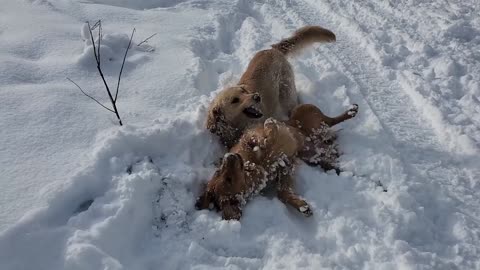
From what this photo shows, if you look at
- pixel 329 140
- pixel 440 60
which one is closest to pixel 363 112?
pixel 329 140

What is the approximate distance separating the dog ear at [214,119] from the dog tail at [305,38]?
1491 mm

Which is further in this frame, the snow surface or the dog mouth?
the dog mouth

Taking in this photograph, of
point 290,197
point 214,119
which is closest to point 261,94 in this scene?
point 214,119

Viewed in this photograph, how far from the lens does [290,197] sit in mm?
3465

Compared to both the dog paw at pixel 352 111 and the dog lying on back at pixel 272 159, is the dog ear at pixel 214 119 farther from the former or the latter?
the dog paw at pixel 352 111

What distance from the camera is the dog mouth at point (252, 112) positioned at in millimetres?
4184

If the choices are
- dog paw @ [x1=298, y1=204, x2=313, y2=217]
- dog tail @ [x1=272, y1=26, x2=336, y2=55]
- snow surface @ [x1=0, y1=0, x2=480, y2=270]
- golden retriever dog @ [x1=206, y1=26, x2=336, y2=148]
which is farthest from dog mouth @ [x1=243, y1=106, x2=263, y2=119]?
dog tail @ [x1=272, y1=26, x2=336, y2=55]

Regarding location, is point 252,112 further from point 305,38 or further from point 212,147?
point 305,38

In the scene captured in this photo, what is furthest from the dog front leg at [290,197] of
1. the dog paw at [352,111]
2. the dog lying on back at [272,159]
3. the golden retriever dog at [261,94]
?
the dog paw at [352,111]

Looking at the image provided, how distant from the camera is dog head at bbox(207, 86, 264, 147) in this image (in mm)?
4156

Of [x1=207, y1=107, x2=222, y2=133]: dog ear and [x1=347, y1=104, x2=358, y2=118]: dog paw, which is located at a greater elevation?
[x1=347, y1=104, x2=358, y2=118]: dog paw

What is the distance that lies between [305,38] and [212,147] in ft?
6.30

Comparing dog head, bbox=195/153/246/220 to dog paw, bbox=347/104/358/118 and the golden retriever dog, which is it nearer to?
the golden retriever dog

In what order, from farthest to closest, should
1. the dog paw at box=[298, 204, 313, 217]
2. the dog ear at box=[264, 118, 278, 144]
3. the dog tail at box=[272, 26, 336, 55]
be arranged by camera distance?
the dog tail at box=[272, 26, 336, 55]
the dog ear at box=[264, 118, 278, 144]
the dog paw at box=[298, 204, 313, 217]
